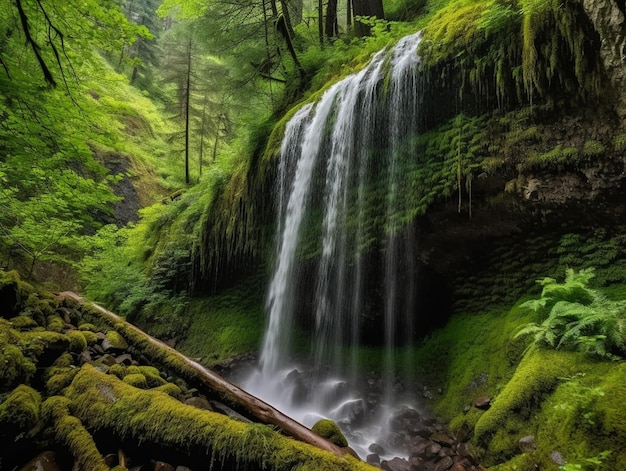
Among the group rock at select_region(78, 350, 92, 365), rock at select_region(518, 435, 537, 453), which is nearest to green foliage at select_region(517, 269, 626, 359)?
rock at select_region(518, 435, 537, 453)

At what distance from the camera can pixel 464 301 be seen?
5355mm

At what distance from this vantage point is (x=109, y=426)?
76.7 inches

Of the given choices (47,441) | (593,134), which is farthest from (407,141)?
(47,441)

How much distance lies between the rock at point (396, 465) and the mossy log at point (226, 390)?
5.18ft

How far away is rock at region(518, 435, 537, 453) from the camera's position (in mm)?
2738

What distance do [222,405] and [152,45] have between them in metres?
A: 29.6

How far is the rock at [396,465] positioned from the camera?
3.46m

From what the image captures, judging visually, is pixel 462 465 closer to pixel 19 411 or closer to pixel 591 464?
pixel 591 464

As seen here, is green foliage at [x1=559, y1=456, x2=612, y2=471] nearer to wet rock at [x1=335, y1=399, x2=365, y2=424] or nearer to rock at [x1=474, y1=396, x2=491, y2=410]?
rock at [x1=474, y1=396, x2=491, y2=410]

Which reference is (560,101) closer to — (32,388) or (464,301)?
(464,301)

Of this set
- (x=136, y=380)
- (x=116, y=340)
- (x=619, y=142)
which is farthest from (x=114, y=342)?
(x=619, y=142)

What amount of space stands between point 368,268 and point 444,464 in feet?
9.82

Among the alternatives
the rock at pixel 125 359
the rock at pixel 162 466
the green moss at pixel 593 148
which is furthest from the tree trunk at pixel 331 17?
the rock at pixel 162 466

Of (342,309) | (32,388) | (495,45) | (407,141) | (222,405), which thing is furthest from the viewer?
(342,309)
